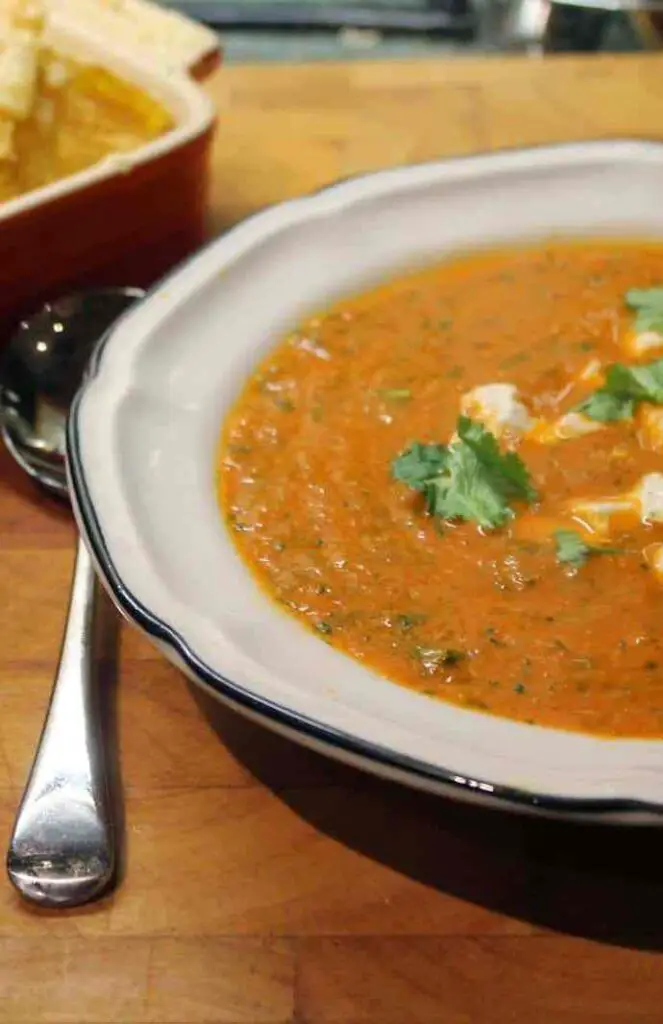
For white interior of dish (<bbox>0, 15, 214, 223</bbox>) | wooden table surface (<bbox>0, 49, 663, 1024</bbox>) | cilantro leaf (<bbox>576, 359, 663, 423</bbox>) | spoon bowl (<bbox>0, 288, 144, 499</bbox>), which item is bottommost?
wooden table surface (<bbox>0, 49, 663, 1024</bbox>)

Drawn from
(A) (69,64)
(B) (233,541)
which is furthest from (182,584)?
(A) (69,64)

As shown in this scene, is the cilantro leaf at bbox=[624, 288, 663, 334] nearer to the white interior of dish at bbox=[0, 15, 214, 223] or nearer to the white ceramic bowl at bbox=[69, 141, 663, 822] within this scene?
the white ceramic bowl at bbox=[69, 141, 663, 822]

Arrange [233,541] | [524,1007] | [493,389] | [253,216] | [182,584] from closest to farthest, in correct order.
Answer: [524,1007]
[182,584]
[233,541]
[493,389]
[253,216]

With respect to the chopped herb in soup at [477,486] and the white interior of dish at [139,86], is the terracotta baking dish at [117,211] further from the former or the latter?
the chopped herb in soup at [477,486]

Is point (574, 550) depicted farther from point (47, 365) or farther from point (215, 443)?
point (47, 365)

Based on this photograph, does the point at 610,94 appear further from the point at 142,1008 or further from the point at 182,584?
the point at 142,1008

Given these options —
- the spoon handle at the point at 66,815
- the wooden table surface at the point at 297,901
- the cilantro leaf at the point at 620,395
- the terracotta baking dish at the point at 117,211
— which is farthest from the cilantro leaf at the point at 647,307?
the spoon handle at the point at 66,815

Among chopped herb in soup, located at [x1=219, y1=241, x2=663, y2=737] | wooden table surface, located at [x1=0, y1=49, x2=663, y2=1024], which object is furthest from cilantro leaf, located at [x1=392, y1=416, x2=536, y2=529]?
wooden table surface, located at [x1=0, y1=49, x2=663, y2=1024]
